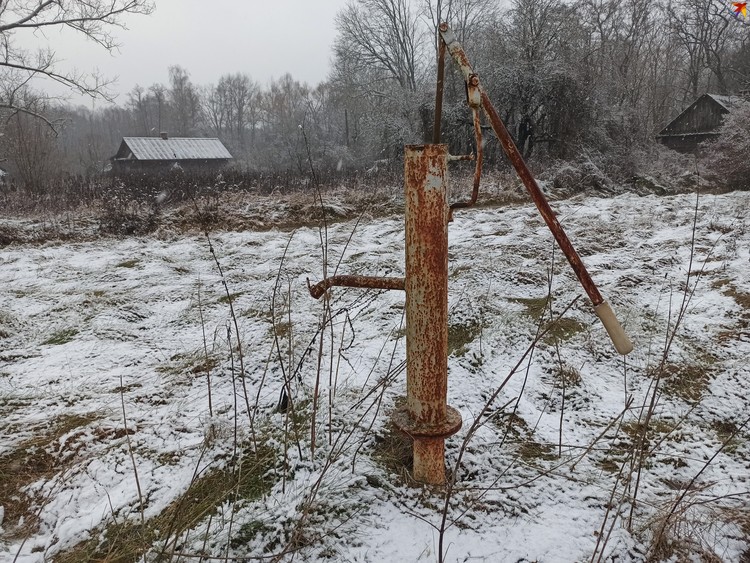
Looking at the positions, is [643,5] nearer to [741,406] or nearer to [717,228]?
[717,228]

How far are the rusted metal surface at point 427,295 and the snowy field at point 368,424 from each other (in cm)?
23

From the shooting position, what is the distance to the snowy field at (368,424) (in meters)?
1.53

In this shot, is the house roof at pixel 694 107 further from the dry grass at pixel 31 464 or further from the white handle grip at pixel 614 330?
the dry grass at pixel 31 464

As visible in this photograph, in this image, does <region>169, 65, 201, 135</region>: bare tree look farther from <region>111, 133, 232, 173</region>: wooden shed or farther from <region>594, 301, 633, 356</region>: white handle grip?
<region>594, 301, 633, 356</region>: white handle grip

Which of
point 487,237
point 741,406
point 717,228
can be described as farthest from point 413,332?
point 717,228

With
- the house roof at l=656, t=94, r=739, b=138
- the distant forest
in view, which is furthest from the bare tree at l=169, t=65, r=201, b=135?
the house roof at l=656, t=94, r=739, b=138

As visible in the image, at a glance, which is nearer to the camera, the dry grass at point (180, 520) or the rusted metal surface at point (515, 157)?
the rusted metal surface at point (515, 157)

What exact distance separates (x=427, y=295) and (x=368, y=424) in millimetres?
1016

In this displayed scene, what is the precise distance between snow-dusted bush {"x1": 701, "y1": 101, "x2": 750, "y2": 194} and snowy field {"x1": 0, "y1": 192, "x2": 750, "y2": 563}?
6609 millimetres

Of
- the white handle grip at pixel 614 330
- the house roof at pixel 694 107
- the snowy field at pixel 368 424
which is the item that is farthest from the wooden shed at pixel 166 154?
the white handle grip at pixel 614 330

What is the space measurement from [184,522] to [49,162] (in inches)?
738

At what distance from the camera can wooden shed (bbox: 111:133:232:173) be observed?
28.9m

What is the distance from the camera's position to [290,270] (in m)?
5.44

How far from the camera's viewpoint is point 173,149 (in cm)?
3058
